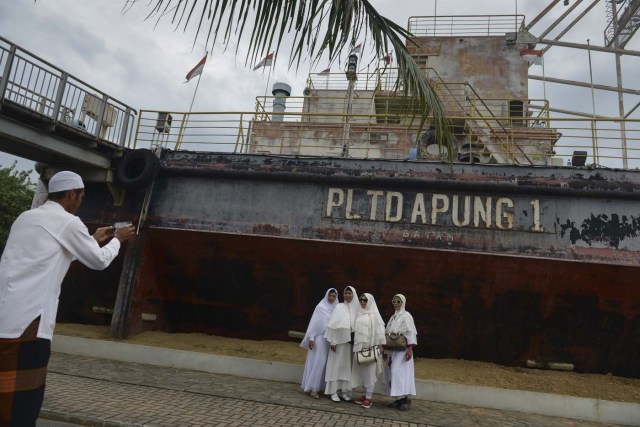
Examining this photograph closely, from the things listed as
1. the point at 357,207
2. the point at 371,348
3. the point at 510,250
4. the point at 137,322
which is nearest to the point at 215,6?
the point at 371,348

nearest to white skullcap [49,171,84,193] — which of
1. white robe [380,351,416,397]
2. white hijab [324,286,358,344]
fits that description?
white hijab [324,286,358,344]

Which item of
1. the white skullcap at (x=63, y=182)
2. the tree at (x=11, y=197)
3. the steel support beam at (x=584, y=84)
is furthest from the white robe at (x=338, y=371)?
the tree at (x=11, y=197)

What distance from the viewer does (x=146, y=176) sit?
8.77m

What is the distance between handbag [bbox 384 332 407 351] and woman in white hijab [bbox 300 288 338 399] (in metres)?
1.01

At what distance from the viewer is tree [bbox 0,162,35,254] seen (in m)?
22.1

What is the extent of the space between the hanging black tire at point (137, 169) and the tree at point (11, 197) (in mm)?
16539

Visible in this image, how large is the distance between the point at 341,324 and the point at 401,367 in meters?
1.04

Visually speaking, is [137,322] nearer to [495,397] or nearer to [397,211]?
[397,211]

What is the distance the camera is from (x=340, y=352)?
6.52 meters

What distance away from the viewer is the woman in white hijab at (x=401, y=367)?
6.13m

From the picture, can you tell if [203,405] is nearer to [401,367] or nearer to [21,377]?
[401,367]

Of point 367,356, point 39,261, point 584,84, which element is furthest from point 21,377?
point 584,84

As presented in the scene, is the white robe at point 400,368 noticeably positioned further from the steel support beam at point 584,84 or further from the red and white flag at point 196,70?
the steel support beam at point 584,84

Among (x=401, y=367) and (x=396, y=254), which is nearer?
(x=401, y=367)
